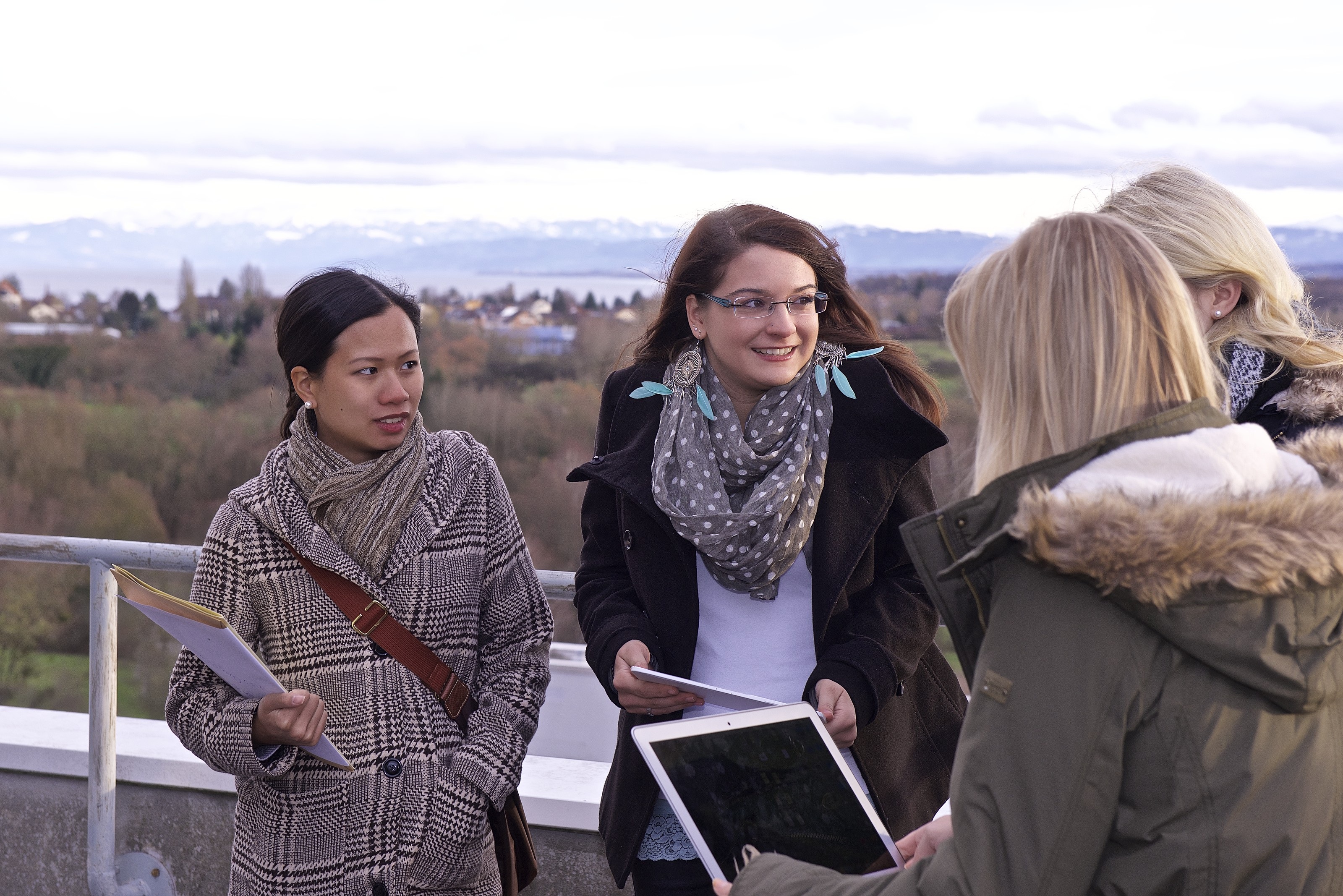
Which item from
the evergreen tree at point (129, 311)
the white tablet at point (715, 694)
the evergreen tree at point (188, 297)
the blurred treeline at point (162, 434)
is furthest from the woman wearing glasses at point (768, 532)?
the evergreen tree at point (129, 311)

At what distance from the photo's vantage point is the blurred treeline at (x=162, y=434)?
26.7m

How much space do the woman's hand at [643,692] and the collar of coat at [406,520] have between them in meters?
0.47

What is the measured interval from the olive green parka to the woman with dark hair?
1209 millimetres

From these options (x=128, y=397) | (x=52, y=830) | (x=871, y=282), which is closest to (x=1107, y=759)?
(x=52, y=830)

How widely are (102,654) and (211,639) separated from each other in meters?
1.29

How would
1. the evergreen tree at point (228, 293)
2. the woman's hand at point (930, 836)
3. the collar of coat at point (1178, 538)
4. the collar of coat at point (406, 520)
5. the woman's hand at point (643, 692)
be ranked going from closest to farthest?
the collar of coat at point (1178, 538)
the woman's hand at point (930, 836)
the woman's hand at point (643, 692)
the collar of coat at point (406, 520)
the evergreen tree at point (228, 293)

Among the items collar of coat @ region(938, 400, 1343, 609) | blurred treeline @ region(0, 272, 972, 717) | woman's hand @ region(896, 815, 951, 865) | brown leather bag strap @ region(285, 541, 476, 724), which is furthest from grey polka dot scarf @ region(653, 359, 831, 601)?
blurred treeline @ region(0, 272, 972, 717)

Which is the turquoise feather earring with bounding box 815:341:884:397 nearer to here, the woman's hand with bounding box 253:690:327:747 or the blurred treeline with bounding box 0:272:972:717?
the woman's hand with bounding box 253:690:327:747

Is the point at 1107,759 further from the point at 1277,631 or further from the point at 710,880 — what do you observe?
the point at 710,880

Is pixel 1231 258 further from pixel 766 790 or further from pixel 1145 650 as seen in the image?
pixel 766 790

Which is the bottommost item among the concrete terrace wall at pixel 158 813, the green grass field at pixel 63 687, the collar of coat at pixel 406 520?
the green grass field at pixel 63 687

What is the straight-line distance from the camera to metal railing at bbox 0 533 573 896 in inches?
114

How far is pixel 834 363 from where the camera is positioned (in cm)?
229

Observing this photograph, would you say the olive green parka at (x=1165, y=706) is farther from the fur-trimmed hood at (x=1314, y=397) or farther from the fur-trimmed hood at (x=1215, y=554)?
the fur-trimmed hood at (x=1314, y=397)
